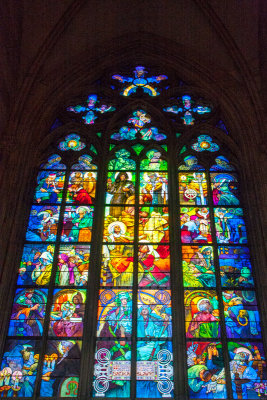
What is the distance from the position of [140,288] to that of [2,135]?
3509 mm

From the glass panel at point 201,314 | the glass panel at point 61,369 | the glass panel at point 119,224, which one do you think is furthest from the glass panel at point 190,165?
the glass panel at point 61,369

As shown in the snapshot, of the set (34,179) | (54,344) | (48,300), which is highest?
(34,179)

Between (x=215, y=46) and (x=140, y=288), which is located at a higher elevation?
(x=215, y=46)

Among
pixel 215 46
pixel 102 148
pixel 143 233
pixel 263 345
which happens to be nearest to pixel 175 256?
pixel 143 233

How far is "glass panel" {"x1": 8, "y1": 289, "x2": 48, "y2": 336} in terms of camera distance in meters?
7.26

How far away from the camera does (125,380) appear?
6.74m

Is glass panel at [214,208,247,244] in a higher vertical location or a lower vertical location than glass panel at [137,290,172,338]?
higher

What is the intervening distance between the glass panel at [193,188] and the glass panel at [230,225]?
0.34 meters

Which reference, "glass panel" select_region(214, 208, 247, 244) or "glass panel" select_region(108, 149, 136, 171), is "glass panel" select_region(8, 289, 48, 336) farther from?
"glass panel" select_region(214, 208, 247, 244)

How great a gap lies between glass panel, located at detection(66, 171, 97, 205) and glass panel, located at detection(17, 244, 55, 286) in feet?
3.27

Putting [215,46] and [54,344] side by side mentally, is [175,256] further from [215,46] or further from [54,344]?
[215,46]

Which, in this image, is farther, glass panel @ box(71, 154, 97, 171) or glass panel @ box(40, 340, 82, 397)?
glass panel @ box(71, 154, 97, 171)

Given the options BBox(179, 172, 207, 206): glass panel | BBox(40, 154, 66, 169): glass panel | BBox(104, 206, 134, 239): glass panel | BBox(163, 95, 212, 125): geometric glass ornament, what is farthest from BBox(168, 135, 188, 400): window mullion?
BBox(40, 154, 66, 169): glass panel

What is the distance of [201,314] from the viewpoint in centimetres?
734
